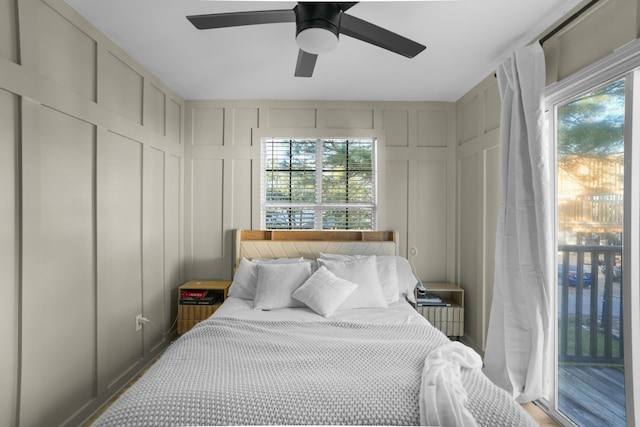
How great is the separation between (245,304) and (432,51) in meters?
2.43

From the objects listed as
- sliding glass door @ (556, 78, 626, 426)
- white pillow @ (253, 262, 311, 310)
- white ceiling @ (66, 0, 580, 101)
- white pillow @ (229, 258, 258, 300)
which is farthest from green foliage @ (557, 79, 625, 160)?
white pillow @ (229, 258, 258, 300)

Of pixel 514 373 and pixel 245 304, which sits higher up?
pixel 245 304

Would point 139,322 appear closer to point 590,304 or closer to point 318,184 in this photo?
point 318,184

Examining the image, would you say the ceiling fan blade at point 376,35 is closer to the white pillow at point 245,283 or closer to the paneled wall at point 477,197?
the paneled wall at point 477,197

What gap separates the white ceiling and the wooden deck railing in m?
1.46

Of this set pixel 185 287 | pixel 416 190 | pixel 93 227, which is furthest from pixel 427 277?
pixel 93 227

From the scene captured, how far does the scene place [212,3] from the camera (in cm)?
197

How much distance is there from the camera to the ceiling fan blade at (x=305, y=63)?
2.12 meters

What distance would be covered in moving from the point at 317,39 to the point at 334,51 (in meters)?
0.83

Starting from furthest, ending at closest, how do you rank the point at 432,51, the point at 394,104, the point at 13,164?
the point at 394,104
the point at 432,51
the point at 13,164

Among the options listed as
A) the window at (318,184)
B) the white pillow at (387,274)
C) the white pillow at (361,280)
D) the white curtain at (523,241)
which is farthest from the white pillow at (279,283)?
the white curtain at (523,241)

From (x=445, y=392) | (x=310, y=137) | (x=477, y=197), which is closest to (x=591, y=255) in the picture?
(x=477, y=197)

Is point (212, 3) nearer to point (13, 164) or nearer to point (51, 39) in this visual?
point (51, 39)

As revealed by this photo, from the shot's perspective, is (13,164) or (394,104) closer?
(13,164)
